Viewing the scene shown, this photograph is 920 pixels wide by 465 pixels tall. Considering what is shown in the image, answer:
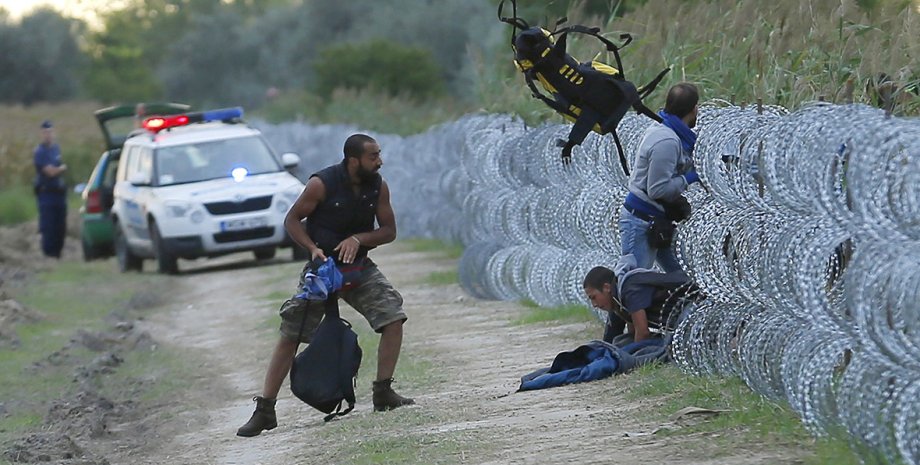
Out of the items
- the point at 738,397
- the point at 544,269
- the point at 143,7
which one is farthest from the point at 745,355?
the point at 143,7

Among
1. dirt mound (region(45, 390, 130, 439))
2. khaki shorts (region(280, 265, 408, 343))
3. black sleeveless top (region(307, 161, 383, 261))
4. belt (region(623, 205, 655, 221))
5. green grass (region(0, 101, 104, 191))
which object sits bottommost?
green grass (region(0, 101, 104, 191))

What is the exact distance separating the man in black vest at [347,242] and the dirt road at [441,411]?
0.31 m

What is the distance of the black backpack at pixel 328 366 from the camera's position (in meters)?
9.67

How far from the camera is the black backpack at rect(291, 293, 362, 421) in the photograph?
9.67 meters

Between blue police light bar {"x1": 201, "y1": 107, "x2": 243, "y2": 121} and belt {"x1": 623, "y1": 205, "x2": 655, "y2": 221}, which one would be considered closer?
belt {"x1": 623, "y1": 205, "x2": 655, "y2": 221}

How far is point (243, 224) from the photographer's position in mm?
21547

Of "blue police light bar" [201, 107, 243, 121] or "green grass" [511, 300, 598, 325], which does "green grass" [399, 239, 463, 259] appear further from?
"green grass" [511, 300, 598, 325]

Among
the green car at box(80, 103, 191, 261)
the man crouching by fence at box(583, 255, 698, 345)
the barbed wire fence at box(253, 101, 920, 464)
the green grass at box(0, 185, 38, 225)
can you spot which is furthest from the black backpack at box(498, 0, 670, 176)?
the green grass at box(0, 185, 38, 225)

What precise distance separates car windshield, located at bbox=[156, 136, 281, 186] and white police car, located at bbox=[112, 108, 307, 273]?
0.04 feet

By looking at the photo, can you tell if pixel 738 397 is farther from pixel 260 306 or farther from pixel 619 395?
pixel 260 306

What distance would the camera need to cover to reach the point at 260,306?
17.5m

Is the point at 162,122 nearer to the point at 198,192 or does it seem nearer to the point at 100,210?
the point at 198,192

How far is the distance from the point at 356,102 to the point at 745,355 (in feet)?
99.5

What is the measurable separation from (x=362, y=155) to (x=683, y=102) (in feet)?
6.07
